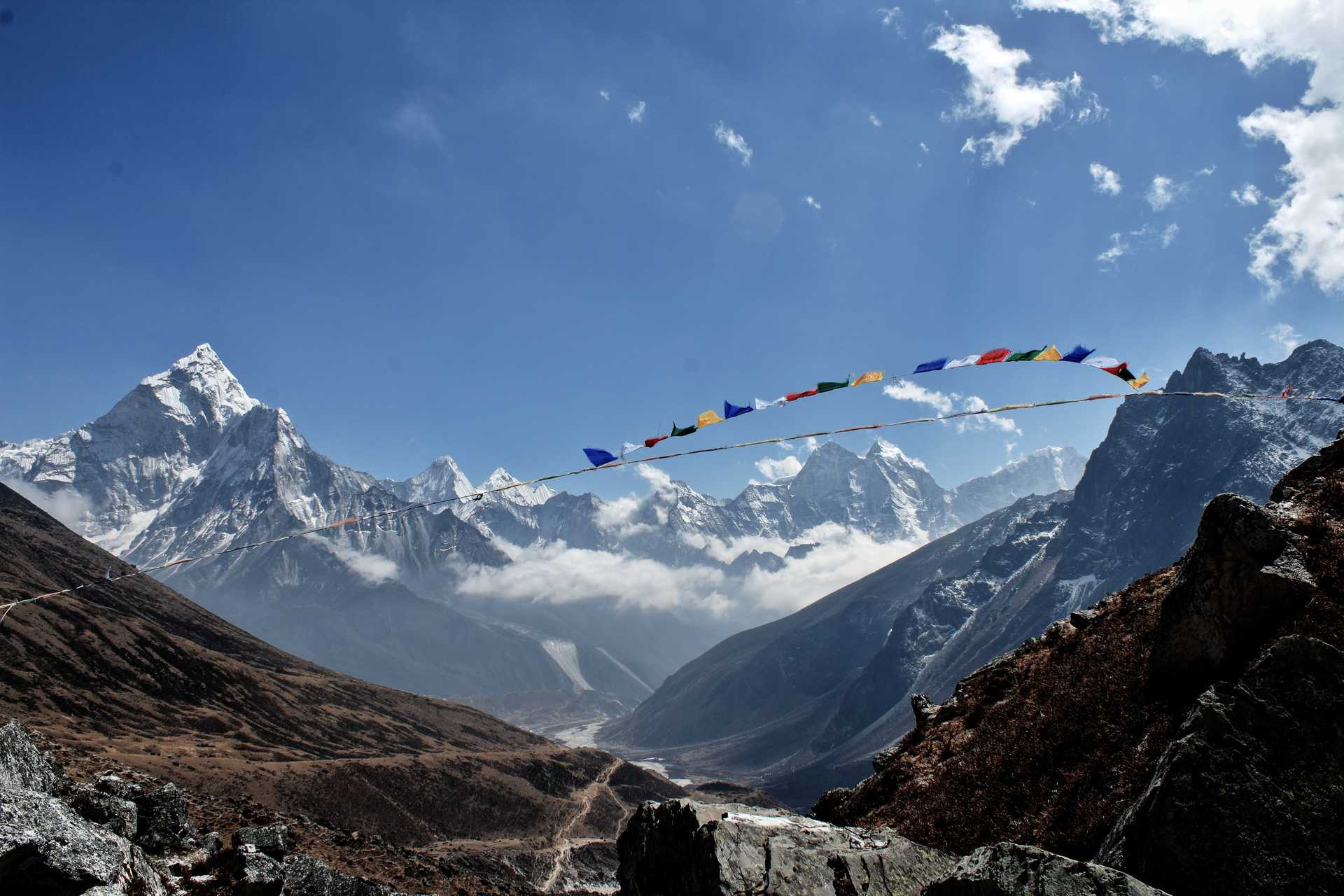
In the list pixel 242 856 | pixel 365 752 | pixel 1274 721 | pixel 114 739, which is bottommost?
pixel 365 752

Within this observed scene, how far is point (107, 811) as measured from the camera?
66.9 ft

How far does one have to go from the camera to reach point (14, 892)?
1193cm

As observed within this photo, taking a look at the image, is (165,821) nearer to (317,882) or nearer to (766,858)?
(317,882)

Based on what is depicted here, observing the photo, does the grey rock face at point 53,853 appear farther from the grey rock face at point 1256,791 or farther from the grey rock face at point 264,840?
the grey rock face at point 1256,791

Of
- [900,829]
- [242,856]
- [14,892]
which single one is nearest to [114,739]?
[242,856]

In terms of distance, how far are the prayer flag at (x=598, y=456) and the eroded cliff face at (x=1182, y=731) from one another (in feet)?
41.4

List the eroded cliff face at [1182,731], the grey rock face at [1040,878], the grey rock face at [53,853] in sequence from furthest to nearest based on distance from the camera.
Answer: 1. the grey rock face at [53,853]
2. the eroded cliff face at [1182,731]
3. the grey rock face at [1040,878]

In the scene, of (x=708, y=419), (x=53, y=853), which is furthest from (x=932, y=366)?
(x=53, y=853)

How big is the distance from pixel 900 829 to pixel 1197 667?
23.9 feet

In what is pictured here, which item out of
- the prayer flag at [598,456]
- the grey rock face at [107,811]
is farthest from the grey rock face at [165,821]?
the prayer flag at [598,456]

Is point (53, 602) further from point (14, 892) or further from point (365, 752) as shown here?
point (14, 892)

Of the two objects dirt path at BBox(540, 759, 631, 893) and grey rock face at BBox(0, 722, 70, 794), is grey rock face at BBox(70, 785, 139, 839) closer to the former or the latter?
grey rock face at BBox(0, 722, 70, 794)

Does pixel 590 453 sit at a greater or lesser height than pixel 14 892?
greater

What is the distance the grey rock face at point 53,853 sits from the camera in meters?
12.0
